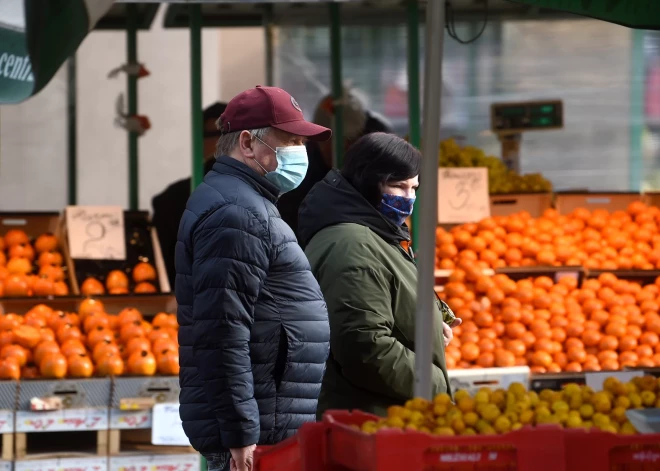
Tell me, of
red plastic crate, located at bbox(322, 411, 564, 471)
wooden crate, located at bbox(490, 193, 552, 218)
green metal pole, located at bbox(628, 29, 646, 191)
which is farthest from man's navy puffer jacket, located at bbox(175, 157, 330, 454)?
green metal pole, located at bbox(628, 29, 646, 191)

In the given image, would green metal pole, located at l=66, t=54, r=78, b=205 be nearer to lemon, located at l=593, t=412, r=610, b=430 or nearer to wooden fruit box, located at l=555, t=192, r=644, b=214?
wooden fruit box, located at l=555, t=192, r=644, b=214

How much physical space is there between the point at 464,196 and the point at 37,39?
4.16 metres

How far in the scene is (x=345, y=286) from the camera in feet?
10.7

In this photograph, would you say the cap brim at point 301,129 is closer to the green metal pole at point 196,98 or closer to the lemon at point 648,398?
the lemon at point 648,398

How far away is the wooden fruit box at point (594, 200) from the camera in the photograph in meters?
7.13

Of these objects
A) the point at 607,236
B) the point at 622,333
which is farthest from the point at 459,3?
the point at 622,333

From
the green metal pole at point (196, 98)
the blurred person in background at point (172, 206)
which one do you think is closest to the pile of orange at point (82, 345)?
the green metal pole at point (196, 98)

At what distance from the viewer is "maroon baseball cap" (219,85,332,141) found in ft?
10.1

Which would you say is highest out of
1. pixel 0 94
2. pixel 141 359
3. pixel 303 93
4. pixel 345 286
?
pixel 303 93

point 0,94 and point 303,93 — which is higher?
point 303,93

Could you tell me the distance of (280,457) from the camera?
8.40 feet

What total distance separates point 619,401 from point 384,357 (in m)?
0.72

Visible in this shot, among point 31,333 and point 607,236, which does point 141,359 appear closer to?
point 31,333

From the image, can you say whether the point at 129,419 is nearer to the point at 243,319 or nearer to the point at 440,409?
the point at 243,319
